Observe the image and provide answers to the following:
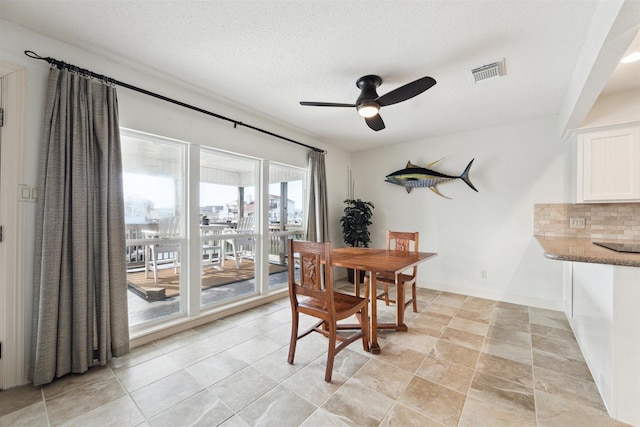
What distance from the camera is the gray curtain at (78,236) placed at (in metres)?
1.80

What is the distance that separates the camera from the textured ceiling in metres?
1.63

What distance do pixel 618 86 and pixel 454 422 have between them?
3.43 m

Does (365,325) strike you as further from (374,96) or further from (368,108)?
(374,96)

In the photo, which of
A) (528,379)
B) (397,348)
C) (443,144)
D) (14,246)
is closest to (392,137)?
(443,144)

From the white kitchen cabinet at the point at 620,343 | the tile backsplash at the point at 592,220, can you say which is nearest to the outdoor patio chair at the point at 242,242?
the white kitchen cabinet at the point at 620,343

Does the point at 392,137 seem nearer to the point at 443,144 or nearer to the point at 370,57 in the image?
the point at 443,144

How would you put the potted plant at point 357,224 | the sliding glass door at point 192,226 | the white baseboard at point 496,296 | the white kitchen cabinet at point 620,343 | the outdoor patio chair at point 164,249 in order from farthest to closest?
the potted plant at point 357,224 < the white baseboard at point 496,296 < the outdoor patio chair at point 164,249 < the sliding glass door at point 192,226 < the white kitchen cabinet at point 620,343

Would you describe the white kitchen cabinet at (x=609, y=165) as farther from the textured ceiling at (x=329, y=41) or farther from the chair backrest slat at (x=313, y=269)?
the chair backrest slat at (x=313, y=269)

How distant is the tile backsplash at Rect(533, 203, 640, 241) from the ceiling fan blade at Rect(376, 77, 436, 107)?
263cm

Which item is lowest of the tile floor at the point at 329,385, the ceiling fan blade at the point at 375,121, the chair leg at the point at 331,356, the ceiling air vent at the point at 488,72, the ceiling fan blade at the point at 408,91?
the tile floor at the point at 329,385

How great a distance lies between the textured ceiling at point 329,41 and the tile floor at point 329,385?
249 cm

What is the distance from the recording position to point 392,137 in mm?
4242

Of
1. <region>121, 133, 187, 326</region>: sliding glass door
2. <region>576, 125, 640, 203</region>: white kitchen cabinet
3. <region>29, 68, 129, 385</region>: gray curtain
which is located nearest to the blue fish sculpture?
<region>576, 125, 640, 203</region>: white kitchen cabinet

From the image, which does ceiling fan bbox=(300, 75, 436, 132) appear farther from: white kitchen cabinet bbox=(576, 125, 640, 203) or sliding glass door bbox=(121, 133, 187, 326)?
white kitchen cabinet bbox=(576, 125, 640, 203)
